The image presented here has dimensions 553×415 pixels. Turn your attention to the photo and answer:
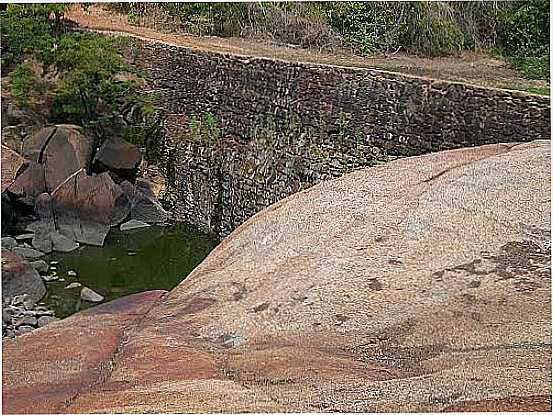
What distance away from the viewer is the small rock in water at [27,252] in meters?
10.1

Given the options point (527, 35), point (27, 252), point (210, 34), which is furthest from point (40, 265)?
point (527, 35)

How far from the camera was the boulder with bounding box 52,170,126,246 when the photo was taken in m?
10.6

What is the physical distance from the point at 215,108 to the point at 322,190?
7787mm

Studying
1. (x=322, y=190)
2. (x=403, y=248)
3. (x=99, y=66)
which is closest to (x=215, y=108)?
(x=99, y=66)

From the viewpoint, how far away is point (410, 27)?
9.19 metres

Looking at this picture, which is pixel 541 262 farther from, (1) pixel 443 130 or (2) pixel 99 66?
(2) pixel 99 66

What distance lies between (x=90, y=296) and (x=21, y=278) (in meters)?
0.73

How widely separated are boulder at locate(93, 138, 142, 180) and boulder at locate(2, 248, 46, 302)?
2.41 meters

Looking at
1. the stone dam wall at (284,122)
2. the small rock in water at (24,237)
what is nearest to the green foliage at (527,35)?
the stone dam wall at (284,122)

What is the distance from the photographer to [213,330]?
2.44 metres

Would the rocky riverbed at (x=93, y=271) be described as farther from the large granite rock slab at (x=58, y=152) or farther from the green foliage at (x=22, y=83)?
the green foliage at (x=22, y=83)

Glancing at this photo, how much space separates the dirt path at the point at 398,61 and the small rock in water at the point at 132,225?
2409 millimetres

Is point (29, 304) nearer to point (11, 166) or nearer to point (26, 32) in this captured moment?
point (11, 166)

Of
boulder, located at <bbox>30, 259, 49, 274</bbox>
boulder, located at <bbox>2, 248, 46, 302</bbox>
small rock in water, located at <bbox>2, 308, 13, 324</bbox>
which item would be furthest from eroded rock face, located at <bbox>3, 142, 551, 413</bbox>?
boulder, located at <bbox>30, 259, 49, 274</bbox>
